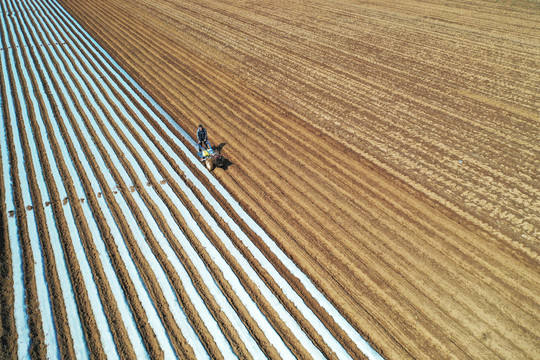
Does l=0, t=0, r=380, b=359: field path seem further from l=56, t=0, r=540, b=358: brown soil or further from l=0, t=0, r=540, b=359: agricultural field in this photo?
l=56, t=0, r=540, b=358: brown soil

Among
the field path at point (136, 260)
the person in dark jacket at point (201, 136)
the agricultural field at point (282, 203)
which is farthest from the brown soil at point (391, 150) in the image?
the person in dark jacket at point (201, 136)

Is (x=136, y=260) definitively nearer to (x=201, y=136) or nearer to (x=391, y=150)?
(x=201, y=136)

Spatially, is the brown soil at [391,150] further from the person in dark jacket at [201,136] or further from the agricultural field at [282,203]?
the person in dark jacket at [201,136]

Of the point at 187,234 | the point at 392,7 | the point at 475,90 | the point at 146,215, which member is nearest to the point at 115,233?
the point at 146,215

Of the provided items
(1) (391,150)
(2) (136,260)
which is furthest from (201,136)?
(1) (391,150)

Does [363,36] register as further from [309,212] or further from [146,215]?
[146,215]

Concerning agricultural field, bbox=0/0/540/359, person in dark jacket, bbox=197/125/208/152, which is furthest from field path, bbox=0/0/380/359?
person in dark jacket, bbox=197/125/208/152
